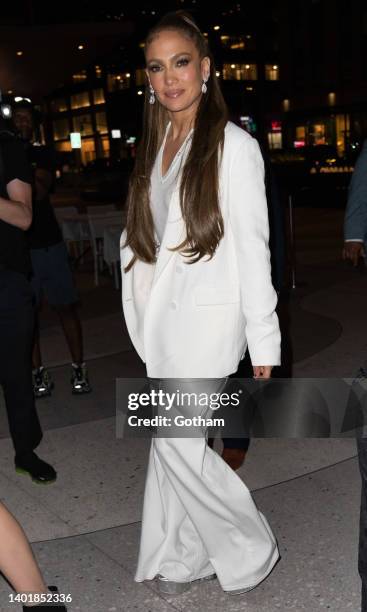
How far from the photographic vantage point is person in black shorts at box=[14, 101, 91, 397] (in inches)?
201

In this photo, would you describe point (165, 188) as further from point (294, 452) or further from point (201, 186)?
point (294, 452)

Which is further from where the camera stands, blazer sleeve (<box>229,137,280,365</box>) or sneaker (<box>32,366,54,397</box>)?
sneaker (<box>32,366,54,397</box>)

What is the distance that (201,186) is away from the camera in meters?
2.39

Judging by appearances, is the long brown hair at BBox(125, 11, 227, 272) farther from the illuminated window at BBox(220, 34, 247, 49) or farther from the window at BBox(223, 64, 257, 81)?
the illuminated window at BBox(220, 34, 247, 49)

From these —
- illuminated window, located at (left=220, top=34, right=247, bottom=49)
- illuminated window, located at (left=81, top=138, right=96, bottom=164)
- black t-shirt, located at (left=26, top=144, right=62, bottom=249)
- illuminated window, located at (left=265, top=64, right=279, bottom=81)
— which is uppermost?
illuminated window, located at (left=220, top=34, right=247, bottom=49)

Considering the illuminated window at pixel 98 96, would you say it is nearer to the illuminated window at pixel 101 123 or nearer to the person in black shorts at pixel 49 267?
the illuminated window at pixel 101 123

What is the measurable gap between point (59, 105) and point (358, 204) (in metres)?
121

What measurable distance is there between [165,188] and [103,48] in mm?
13276

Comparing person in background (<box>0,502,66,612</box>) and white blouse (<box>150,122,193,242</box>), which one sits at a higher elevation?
white blouse (<box>150,122,193,242</box>)

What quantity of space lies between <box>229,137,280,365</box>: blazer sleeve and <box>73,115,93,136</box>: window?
112 metres

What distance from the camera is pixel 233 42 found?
3575 inches

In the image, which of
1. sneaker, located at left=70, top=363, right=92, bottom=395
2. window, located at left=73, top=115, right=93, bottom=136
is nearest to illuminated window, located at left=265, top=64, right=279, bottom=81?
window, located at left=73, top=115, right=93, bottom=136

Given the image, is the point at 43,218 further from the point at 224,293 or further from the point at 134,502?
the point at 224,293

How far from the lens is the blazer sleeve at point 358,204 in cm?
458
